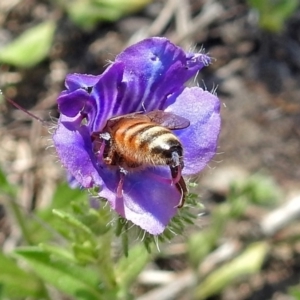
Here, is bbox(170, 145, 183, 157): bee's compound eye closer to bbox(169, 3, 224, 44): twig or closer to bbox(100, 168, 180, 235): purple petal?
bbox(100, 168, 180, 235): purple petal

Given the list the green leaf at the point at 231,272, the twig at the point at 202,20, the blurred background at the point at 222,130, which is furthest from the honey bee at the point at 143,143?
the twig at the point at 202,20

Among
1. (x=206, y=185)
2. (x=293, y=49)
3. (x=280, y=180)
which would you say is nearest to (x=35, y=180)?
(x=206, y=185)

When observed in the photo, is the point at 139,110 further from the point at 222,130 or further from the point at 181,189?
→ the point at 222,130

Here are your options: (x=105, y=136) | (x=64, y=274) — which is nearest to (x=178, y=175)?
(x=105, y=136)

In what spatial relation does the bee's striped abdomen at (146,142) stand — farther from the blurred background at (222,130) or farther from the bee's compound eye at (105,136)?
the blurred background at (222,130)

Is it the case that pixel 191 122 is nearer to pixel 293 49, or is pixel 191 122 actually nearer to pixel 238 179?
pixel 238 179
